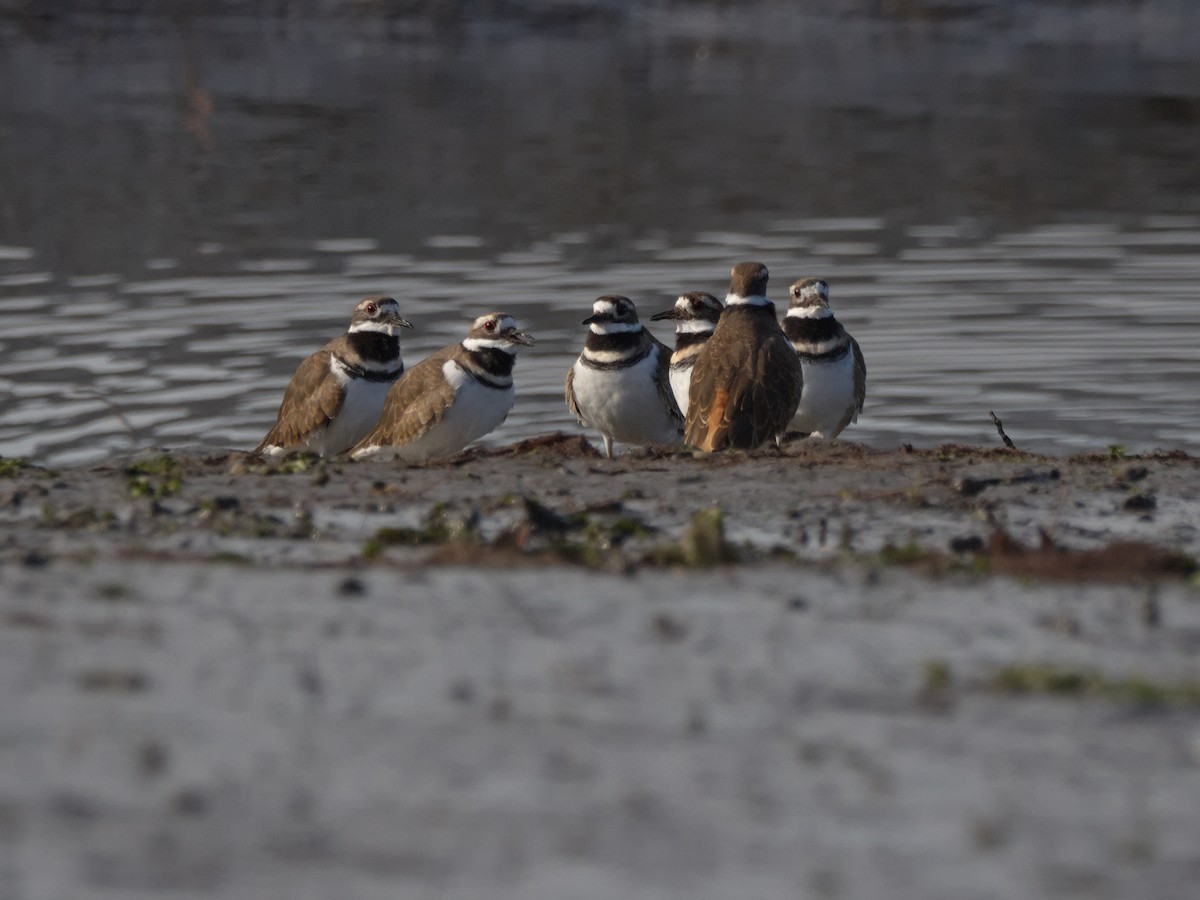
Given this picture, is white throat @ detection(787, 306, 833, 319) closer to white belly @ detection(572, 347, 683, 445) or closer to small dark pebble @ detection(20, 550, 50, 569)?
white belly @ detection(572, 347, 683, 445)

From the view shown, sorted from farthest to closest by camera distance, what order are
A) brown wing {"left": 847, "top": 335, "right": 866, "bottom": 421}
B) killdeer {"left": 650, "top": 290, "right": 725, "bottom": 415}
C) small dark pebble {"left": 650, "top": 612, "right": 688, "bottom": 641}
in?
killdeer {"left": 650, "top": 290, "right": 725, "bottom": 415} → brown wing {"left": 847, "top": 335, "right": 866, "bottom": 421} → small dark pebble {"left": 650, "top": 612, "right": 688, "bottom": 641}

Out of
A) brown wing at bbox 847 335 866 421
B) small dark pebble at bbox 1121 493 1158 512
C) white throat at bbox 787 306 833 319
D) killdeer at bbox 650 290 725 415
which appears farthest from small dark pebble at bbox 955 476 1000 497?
killdeer at bbox 650 290 725 415

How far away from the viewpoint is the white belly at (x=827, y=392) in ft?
37.0

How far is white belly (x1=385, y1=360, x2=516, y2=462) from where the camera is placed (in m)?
10.4

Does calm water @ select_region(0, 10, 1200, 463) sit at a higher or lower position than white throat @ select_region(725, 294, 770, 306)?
lower

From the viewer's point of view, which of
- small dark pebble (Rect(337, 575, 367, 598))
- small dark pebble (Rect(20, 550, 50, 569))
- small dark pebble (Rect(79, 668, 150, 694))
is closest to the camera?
small dark pebble (Rect(79, 668, 150, 694))

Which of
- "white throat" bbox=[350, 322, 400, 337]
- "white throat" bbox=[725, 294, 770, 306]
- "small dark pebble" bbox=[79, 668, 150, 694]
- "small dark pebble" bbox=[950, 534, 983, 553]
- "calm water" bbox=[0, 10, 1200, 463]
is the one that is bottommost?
"calm water" bbox=[0, 10, 1200, 463]

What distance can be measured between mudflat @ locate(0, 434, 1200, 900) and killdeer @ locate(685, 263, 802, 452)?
102 inches

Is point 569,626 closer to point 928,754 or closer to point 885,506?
point 928,754

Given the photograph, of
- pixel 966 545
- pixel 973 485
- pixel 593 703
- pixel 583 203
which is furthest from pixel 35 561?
pixel 583 203

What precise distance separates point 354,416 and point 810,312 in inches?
103

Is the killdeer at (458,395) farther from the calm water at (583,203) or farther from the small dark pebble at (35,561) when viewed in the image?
the small dark pebble at (35,561)

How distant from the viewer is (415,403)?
10531 millimetres

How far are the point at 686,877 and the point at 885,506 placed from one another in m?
4.12
